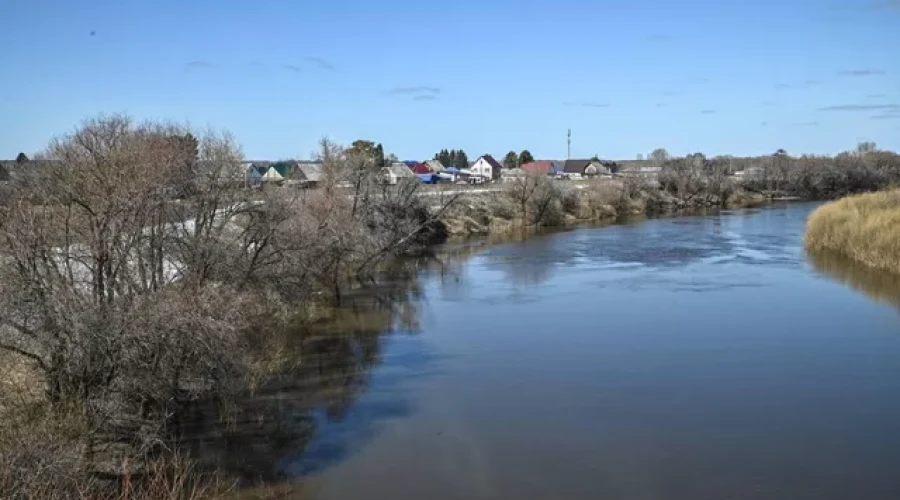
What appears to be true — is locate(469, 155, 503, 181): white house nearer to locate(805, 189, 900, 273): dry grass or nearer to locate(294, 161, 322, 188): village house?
locate(294, 161, 322, 188): village house

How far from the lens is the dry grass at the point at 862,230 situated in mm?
28609

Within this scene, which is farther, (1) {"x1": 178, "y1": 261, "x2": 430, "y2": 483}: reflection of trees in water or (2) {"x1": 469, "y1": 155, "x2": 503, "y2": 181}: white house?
(2) {"x1": 469, "y1": 155, "x2": 503, "y2": 181}: white house

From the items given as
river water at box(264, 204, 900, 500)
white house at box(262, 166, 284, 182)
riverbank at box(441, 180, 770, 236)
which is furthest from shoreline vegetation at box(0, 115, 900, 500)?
riverbank at box(441, 180, 770, 236)

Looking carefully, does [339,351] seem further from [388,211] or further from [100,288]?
[388,211]

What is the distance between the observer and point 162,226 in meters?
15.9

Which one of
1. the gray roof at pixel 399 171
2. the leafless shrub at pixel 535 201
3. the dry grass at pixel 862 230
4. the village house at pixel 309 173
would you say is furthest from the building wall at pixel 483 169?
the dry grass at pixel 862 230

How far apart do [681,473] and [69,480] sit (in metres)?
8.30

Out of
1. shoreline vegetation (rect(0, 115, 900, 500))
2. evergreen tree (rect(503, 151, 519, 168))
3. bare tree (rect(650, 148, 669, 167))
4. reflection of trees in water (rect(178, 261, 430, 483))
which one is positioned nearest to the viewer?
shoreline vegetation (rect(0, 115, 900, 500))

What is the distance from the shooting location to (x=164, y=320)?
458 inches

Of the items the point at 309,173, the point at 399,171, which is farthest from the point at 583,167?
the point at 309,173

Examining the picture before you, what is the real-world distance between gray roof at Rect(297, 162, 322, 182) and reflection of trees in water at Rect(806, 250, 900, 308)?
1996cm

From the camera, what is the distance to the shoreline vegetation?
1084 cm

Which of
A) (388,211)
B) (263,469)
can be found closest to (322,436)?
(263,469)

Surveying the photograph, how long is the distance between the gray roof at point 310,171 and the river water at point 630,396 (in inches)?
321
